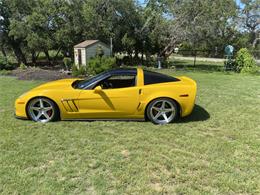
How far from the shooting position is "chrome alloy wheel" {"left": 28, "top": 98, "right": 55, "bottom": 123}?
5578 mm

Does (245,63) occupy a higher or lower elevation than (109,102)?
higher

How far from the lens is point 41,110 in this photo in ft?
18.4

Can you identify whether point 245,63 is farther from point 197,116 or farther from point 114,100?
point 114,100

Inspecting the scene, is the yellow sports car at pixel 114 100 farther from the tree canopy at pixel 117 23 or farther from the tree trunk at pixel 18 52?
the tree trunk at pixel 18 52

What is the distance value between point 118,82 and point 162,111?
1.07m

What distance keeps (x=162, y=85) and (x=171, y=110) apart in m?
0.51

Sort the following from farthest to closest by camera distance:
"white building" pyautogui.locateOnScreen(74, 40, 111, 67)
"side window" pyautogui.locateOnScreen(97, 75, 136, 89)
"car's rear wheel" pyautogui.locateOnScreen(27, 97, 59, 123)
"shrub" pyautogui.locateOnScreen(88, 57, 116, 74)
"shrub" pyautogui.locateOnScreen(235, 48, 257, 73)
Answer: "white building" pyautogui.locateOnScreen(74, 40, 111, 67) < "shrub" pyautogui.locateOnScreen(235, 48, 257, 73) < "shrub" pyautogui.locateOnScreen(88, 57, 116, 74) < "side window" pyautogui.locateOnScreen(97, 75, 136, 89) < "car's rear wheel" pyautogui.locateOnScreen(27, 97, 59, 123)

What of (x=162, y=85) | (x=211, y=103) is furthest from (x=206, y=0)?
(x=162, y=85)

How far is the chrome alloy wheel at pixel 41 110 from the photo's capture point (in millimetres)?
5578

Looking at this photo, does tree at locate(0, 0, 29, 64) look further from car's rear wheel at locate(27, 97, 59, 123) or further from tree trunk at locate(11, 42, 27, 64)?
car's rear wheel at locate(27, 97, 59, 123)

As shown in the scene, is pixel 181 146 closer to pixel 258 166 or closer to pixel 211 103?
pixel 258 166

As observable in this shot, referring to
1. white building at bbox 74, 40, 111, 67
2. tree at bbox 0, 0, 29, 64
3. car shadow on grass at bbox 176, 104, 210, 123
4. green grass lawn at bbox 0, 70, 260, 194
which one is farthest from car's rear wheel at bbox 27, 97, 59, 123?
tree at bbox 0, 0, 29, 64

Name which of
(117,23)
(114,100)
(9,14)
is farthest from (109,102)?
(9,14)

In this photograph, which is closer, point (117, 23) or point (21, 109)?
point (21, 109)
